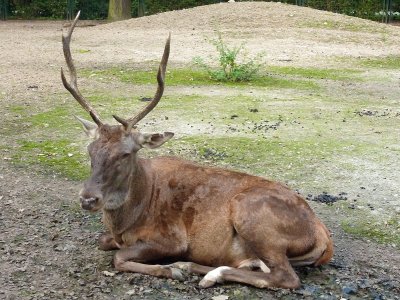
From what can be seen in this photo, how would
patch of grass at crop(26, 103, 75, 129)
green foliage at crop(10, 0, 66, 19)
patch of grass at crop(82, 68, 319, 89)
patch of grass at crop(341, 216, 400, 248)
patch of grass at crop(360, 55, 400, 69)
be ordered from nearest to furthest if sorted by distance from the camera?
patch of grass at crop(341, 216, 400, 248) → patch of grass at crop(26, 103, 75, 129) → patch of grass at crop(82, 68, 319, 89) → patch of grass at crop(360, 55, 400, 69) → green foliage at crop(10, 0, 66, 19)

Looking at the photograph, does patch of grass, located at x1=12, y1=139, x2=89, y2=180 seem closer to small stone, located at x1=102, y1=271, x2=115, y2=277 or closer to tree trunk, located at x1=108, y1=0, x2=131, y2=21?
small stone, located at x1=102, y1=271, x2=115, y2=277

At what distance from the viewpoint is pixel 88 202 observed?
509 cm

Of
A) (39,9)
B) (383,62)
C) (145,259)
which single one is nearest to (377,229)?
(145,259)

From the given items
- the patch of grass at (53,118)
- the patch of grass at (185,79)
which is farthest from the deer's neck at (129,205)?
the patch of grass at (185,79)

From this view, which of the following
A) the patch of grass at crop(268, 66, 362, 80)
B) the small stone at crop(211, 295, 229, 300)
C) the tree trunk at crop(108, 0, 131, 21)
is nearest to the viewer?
the small stone at crop(211, 295, 229, 300)

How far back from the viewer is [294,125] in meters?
10.4

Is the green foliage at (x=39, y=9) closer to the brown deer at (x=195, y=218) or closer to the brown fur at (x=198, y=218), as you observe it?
the brown deer at (x=195, y=218)

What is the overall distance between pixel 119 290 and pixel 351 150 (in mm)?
4892

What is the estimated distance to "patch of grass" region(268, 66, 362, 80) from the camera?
1545 cm

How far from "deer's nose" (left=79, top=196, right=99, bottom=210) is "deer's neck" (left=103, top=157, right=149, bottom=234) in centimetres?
40

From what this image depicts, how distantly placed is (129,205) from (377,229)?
253cm

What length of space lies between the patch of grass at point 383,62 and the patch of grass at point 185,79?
369 centimetres

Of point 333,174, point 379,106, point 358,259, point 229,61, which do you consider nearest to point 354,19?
point 229,61

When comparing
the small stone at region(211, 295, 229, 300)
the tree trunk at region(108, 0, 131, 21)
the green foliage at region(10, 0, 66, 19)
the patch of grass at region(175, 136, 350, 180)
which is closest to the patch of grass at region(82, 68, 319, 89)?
the patch of grass at region(175, 136, 350, 180)
